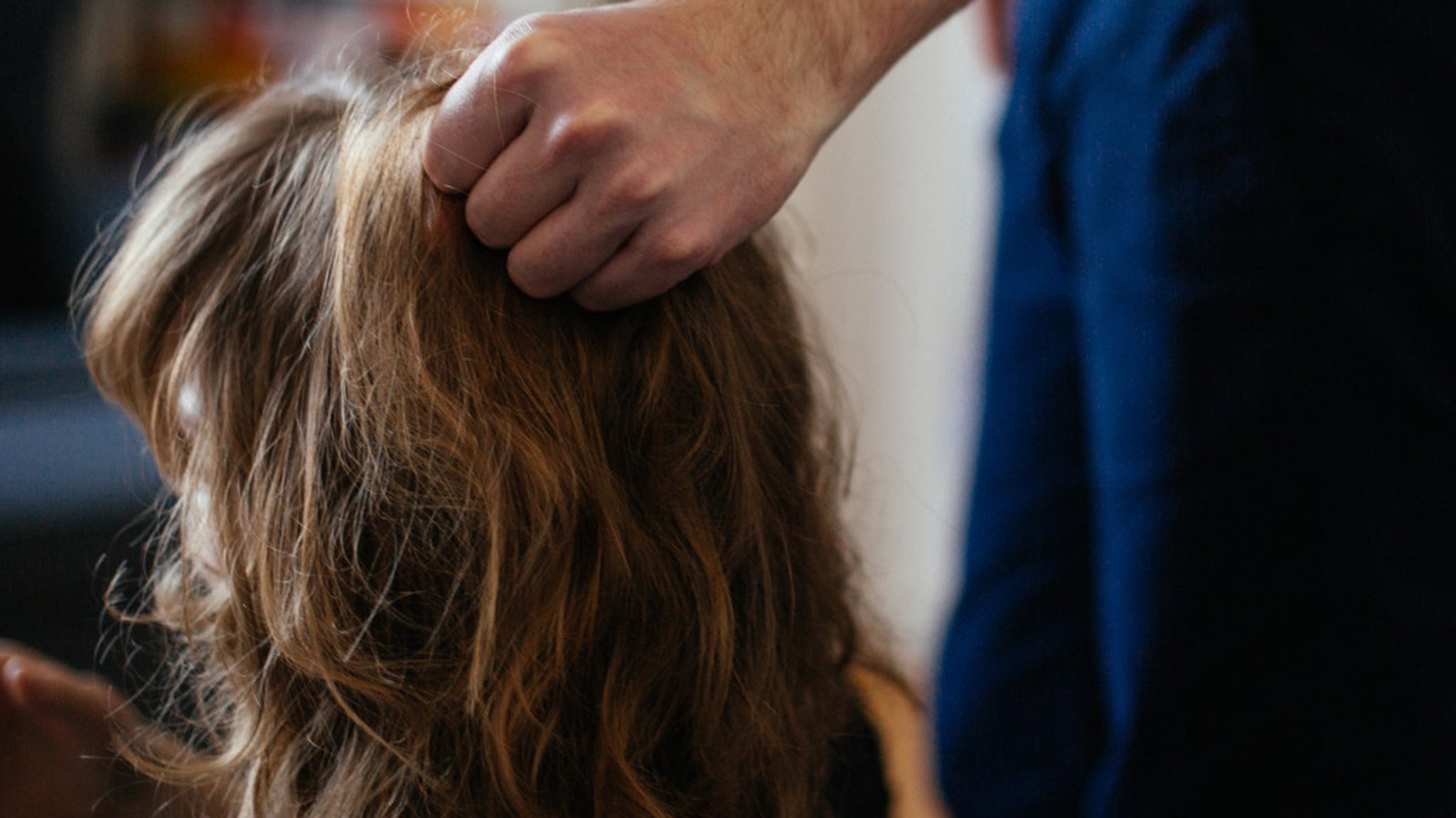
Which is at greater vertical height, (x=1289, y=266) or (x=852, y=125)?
(x=852, y=125)

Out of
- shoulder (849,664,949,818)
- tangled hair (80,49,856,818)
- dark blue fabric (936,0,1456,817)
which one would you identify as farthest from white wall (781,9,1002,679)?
tangled hair (80,49,856,818)

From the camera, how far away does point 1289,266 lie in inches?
27.7

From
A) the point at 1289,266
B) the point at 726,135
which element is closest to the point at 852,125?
the point at 1289,266

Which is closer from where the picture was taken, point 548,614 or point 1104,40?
point 548,614

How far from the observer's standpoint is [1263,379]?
28.5 inches

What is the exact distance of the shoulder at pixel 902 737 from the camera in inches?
38.4

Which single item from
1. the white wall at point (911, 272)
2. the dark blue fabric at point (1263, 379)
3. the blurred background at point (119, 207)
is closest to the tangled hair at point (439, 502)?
the dark blue fabric at point (1263, 379)

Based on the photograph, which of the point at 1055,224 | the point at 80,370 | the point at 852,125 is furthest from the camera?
the point at 852,125

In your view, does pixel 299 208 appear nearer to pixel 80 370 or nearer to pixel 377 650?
pixel 377 650

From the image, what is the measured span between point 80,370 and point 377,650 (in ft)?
4.91

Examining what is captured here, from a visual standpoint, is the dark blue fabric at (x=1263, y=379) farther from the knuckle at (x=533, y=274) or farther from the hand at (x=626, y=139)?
the knuckle at (x=533, y=274)

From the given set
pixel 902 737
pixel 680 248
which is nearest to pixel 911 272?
pixel 902 737

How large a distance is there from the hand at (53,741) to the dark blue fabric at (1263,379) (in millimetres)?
736

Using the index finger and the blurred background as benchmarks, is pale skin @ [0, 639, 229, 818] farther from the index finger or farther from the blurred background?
the blurred background
